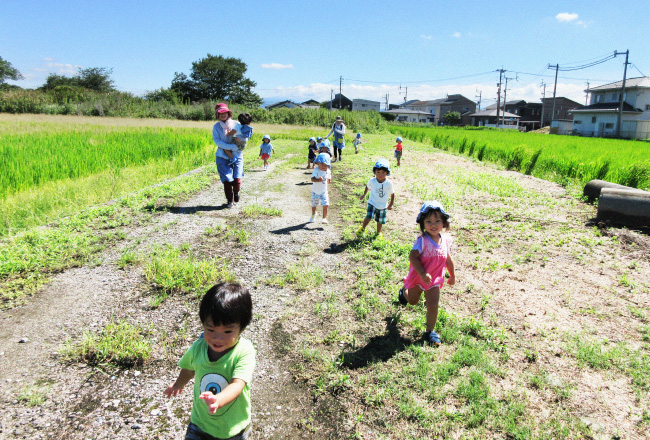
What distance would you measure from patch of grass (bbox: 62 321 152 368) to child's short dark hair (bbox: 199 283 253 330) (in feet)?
5.67

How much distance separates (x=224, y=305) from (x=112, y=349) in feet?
6.52

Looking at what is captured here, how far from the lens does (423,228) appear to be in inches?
140

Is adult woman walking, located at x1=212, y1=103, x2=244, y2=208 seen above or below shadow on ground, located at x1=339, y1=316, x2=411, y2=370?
above

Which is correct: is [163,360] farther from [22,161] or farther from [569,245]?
[22,161]

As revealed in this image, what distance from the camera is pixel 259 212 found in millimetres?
7516

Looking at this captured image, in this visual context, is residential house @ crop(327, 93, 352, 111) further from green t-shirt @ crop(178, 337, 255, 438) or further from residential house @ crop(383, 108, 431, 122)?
green t-shirt @ crop(178, 337, 255, 438)

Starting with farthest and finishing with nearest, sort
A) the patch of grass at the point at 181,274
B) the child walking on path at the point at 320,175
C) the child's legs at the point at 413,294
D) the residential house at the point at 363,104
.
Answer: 1. the residential house at the point at 363,104
2. the child walking on path at the point at 320,175
3. the patch of grass at the point at 181,274
4. the child's legs at the point at 413,294

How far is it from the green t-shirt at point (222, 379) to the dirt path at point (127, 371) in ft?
2.46

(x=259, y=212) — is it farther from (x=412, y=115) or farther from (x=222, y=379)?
(x=412, y=115)

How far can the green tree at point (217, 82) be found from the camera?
201ft

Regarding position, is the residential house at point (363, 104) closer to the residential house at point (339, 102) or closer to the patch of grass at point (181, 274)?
the residential house at point (339, 102)

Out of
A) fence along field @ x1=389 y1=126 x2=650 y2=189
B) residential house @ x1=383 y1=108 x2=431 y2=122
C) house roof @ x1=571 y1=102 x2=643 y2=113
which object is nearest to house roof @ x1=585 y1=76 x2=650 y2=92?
house roof @ x1=571 y1=102 x2=643 y2=113

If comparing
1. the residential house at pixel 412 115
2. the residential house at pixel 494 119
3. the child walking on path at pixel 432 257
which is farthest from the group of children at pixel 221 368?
the residential house at pixel 412 115

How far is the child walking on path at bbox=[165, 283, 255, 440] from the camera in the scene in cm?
169
